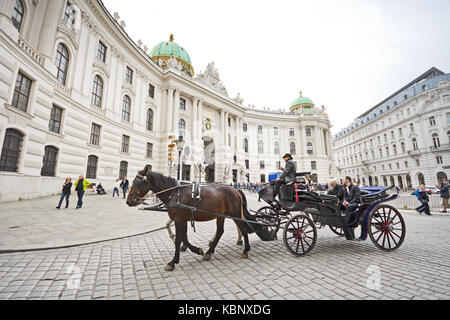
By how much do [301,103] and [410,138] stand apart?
23096mm

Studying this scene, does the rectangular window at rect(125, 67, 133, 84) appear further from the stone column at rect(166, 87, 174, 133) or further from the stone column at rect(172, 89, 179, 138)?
the stone column at rect(172, 89, 179, 138)

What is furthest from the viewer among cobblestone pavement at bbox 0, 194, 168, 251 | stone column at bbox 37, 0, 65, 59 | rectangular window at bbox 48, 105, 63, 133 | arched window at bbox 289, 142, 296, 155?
arched window at bbox 289, 142, 296, 155

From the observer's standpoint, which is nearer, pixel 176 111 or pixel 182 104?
pixel 176 111

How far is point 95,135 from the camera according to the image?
1678 cm

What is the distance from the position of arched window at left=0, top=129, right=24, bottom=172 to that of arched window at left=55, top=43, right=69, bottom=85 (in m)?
6.43

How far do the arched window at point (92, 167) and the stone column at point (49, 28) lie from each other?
25.5 ft

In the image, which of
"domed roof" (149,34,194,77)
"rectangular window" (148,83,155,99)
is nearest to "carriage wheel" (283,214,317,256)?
"rectangular window" (148,83,155,99)

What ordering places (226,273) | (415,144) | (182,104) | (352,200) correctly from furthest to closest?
(415,144) < (182,104) < (352,200) < (226,273)

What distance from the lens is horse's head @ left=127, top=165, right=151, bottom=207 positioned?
3.49m

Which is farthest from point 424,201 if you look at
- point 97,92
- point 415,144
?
point 415,144

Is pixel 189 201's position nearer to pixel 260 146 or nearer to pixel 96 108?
pixel 96 108
